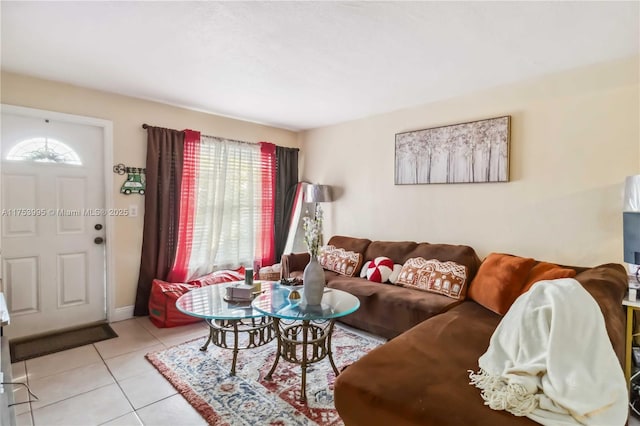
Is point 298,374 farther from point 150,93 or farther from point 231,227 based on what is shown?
point 150,93

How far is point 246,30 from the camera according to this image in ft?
6.89

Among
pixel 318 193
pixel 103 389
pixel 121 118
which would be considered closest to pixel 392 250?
pixel 318 193

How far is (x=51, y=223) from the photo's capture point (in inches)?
121

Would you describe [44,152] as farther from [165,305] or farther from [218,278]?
[218,278]

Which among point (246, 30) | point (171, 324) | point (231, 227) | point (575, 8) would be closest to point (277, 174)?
point (231, 227)

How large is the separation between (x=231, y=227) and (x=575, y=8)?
3833 millimetres

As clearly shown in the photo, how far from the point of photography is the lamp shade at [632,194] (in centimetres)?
213

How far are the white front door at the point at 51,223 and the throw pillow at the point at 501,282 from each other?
3672mm

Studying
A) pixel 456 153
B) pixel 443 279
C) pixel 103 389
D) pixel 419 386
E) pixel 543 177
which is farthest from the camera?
pixel 456 153

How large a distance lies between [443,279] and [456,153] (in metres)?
1.30

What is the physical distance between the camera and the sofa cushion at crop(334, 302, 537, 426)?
50.1 inches

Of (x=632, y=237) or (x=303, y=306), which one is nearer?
(x=632, y=237)

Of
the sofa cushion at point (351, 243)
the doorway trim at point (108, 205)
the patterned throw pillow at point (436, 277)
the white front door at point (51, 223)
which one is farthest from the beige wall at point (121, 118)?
the patterned throw pillow at point (436, 277)

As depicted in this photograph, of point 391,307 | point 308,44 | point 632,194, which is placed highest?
point 308,44
